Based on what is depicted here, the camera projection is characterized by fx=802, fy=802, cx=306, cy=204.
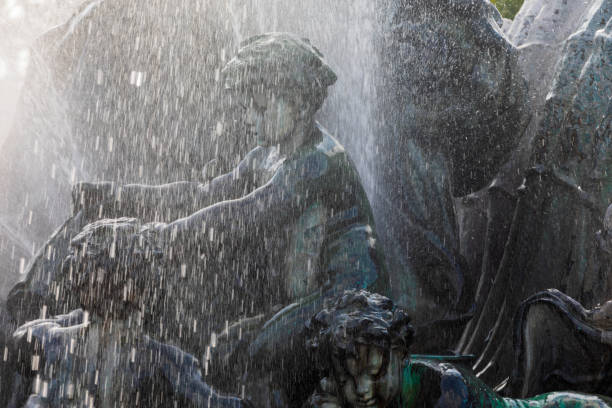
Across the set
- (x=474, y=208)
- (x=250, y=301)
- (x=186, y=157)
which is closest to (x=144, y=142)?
(x=186, y=157)

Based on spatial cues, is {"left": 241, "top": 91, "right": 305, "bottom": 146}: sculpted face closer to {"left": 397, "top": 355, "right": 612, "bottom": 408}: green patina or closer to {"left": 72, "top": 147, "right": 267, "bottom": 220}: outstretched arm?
{"left": 72, "top": 147, "right": 267, "bottom": 220}: outstretched arm

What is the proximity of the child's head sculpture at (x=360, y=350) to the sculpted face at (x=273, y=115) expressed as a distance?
43.1 inches

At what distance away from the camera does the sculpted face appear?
3.41 m

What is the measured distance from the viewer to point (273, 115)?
3.42 m

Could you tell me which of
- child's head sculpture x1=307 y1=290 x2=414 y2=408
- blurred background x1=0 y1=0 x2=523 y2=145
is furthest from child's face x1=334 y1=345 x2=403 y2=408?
blurred background x1=0 y1=0 x2=523 y2=145

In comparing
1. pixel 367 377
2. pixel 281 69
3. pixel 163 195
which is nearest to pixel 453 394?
pixel 367 377

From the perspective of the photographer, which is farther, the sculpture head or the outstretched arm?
the outstretched arm

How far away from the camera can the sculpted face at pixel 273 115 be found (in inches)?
134

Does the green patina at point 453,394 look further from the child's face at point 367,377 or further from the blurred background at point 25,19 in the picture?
the blurred background at point 25,19

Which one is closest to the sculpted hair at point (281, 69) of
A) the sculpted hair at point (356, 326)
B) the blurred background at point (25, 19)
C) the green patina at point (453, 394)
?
the sculpted hair at point (356, 326)

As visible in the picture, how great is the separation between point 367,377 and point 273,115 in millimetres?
1390

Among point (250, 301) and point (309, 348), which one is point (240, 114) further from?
point (309, 348)

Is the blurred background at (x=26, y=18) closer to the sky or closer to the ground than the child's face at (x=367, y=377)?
closer to the sky

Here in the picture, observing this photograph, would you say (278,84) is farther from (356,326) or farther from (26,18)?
(26,18)
